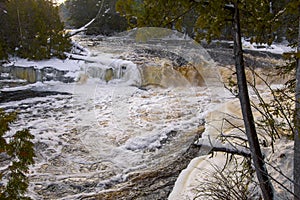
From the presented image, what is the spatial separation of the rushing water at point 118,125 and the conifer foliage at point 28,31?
7.20 feet

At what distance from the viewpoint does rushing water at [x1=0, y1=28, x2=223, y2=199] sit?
17.8 feet

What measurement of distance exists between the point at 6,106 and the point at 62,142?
4.19m

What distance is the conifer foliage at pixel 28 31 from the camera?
14.3 metres

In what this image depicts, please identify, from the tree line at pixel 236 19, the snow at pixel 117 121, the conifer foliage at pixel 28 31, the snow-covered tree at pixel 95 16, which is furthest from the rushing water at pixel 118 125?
the snow-covered tree at pixel 95 16

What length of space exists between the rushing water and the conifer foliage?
7.20 feet

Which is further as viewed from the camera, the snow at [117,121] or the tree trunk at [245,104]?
the snow at [117,121]

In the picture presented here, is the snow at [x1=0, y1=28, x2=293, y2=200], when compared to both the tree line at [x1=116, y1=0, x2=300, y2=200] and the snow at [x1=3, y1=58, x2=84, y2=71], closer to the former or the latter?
the snow at [x1=3, y1=58, x2=84, y2=71]

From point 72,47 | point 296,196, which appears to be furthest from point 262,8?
point 72,47

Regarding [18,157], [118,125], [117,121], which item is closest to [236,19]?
[18,157]

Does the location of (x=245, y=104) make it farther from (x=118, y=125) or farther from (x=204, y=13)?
(x=118, y=125)

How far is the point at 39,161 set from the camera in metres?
6.35

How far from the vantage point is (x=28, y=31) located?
14.8 meters

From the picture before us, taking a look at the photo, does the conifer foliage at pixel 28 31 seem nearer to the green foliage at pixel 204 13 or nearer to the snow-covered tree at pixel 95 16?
the snow-covered tree at pixel 95 16

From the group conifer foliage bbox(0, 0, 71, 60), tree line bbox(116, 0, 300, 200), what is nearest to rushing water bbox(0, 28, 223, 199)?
conifer foliage bbox(0, 0, 71, 60)
